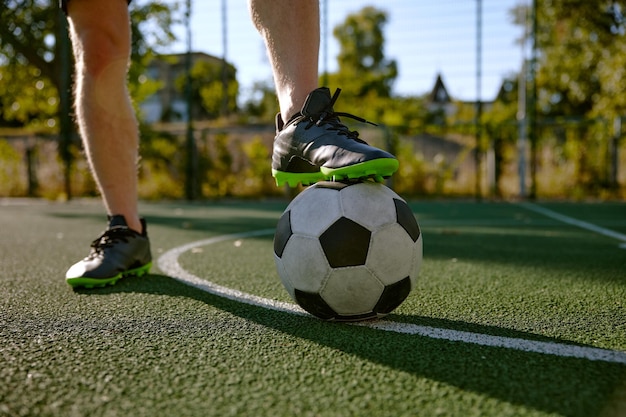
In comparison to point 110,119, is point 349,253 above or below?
below

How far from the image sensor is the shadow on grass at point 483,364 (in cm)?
106

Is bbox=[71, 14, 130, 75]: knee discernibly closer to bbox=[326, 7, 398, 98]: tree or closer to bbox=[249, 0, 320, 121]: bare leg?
bbox=[249, 0, 320, 121]: bare leg

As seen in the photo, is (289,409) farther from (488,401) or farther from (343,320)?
(343,320)

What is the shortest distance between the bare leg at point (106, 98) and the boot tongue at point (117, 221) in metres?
0.02

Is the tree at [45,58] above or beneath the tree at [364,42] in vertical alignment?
beneath

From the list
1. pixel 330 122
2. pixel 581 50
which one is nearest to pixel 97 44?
pixel 330 122

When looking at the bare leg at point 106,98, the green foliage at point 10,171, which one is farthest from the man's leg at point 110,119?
the green foliage at point 10,171

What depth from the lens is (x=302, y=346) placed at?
4.50ft

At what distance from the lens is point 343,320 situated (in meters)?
1.62

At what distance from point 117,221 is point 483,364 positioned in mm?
1715

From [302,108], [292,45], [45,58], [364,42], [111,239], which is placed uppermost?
[364,42]

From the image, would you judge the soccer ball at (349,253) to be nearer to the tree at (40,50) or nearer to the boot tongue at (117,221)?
the boot tongue at (117,221)

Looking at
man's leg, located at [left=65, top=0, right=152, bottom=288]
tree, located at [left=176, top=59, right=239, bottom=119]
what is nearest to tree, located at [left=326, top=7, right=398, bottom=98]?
tree, located at [left=176, top=59, right=239, bottom=119]

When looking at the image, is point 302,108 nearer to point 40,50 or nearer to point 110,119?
point 110,119
